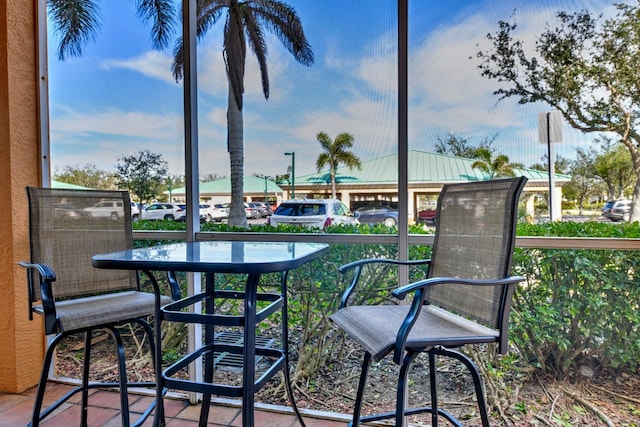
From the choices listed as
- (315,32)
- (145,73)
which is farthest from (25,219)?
(315,32)

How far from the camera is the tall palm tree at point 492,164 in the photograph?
1.96 metres

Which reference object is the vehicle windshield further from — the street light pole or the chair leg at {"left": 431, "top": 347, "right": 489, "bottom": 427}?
the chair leg at {"left": 431, "top": 347, "right": 489, "bottom": 427}

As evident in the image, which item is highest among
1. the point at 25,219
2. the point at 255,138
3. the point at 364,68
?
the point at 364,68

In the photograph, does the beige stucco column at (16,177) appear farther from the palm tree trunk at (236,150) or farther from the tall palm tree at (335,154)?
the tall palm tree at (335,154)

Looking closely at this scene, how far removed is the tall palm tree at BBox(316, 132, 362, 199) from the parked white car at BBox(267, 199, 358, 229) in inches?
2.9

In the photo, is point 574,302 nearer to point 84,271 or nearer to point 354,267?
point 354,267

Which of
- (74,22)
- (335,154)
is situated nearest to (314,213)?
(335,154)

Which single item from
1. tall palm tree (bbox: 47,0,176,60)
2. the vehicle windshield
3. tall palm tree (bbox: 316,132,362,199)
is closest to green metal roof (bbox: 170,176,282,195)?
the vehicle windshield

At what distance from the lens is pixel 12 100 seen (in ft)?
7.52

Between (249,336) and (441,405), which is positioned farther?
(441,405)

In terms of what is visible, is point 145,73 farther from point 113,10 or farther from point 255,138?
point 255,138

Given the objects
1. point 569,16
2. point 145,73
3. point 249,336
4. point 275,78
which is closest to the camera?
point 249,336

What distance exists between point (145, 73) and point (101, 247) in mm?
1181

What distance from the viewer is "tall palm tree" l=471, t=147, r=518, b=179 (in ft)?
6.44
